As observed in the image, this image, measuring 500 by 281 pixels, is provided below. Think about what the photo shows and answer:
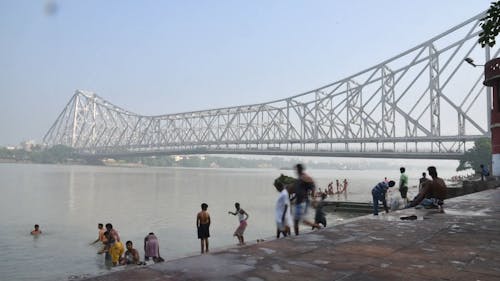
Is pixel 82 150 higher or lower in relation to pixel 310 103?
lower

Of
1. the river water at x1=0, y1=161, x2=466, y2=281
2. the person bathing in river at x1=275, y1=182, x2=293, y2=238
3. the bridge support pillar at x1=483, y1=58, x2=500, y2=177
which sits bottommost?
the river water at x1=0, y1=161, x2=466, y2=281

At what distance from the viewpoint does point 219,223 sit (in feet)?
61.8

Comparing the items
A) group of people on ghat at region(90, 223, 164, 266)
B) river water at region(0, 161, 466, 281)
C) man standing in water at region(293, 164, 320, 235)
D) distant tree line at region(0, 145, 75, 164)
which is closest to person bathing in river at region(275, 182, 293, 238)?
man standing in water at region(293, 164, 320, 235)

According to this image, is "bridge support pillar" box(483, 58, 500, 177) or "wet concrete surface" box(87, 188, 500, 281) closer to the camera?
"wet concrete surface" box(87, 188, 500, 281)

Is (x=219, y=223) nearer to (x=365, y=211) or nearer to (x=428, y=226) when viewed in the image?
(x=365, y=211)

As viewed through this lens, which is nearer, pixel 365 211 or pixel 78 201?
pixel 365 211

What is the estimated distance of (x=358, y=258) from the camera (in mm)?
5539

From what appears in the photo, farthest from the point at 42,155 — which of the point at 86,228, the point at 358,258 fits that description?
the point at 358,258

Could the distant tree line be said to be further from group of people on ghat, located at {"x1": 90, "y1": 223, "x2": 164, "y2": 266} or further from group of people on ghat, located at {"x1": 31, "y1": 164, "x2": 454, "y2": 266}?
group of people on ghat, located at {"x1": 31, "y1": 164, "x2": 454, "y2": 266}

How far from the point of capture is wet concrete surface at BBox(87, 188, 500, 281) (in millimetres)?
4695

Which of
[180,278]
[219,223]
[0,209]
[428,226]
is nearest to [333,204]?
[219,223]

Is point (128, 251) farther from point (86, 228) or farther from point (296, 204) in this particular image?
point (86, 228)

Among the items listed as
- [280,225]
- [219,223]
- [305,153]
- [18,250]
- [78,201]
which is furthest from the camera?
[305,153]

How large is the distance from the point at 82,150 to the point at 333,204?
127134 millimetres
